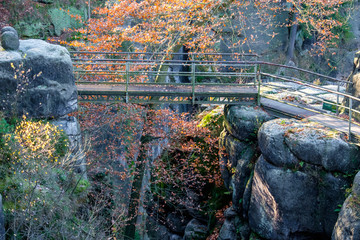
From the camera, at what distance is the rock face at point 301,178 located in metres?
8.99

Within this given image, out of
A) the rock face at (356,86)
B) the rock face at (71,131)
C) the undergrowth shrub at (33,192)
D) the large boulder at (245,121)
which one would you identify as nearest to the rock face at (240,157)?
the large boulder at (245,121)

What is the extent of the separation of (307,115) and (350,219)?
4.22 m

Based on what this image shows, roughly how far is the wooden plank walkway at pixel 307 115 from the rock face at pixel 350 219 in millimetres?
1931

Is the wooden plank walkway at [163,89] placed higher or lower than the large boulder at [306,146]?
higher

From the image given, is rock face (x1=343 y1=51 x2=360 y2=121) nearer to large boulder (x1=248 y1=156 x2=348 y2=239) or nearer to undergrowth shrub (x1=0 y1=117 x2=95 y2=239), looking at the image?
large boulder (x1=248 y1=156 x2=348 y2=239)

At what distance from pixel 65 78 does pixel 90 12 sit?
13.3 metres

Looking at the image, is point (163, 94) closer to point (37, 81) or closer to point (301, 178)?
point (37, 81)

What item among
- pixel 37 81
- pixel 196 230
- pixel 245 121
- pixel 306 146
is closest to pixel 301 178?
pixel 306 146

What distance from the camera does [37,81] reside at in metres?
9.51

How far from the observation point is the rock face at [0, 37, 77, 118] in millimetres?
9172

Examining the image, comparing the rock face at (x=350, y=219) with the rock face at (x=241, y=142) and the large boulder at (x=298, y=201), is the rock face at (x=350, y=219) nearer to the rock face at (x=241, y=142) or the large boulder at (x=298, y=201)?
the large boulder at (x=298, y=201)

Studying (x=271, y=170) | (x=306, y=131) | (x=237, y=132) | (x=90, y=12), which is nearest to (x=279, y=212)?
(x=271, y=170)

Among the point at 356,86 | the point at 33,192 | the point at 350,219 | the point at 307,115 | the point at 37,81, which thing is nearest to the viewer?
the point at 33,192

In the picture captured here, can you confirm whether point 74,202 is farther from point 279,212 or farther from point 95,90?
point 279,212
